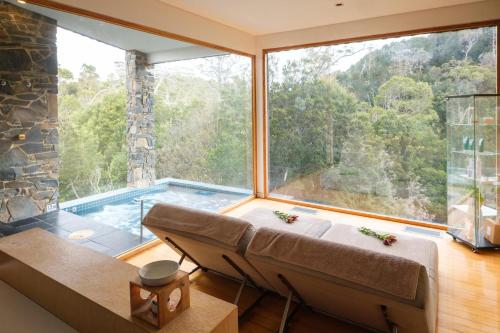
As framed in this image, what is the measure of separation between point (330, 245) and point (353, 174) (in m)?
3.32

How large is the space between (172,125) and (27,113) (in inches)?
61.6

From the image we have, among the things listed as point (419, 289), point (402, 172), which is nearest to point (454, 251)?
point (402, 172)

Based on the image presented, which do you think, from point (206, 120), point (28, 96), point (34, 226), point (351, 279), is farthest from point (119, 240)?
point (351, 279)

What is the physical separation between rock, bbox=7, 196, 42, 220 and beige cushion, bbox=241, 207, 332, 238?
1.78m

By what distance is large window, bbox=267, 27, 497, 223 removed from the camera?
3941 mm

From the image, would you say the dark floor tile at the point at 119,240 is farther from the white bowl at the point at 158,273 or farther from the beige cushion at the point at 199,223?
the white bowl at the point at 158,273

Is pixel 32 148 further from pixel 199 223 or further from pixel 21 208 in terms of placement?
pixel 199 223

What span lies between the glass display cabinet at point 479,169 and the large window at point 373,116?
0.42 meters

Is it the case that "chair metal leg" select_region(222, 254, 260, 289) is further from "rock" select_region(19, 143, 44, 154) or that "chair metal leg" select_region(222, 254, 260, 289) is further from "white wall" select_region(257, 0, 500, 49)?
"white wall" select_region(257, 0, 500, 49)

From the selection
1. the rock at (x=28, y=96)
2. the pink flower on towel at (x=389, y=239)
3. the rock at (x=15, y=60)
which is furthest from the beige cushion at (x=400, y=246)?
the rock at (x=15, y=60)

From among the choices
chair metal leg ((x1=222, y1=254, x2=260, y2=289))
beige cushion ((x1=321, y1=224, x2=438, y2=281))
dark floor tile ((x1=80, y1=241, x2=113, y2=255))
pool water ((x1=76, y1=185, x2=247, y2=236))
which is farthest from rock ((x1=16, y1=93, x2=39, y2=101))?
beige cushion ((x1=321, y1=224, x2=438, y2=281))

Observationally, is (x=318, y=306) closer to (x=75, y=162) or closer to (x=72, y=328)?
(x=72, y=328)

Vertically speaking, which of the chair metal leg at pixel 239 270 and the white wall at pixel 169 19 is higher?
the white wall at pixel 169 19

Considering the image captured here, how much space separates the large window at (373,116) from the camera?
12.9 ft
